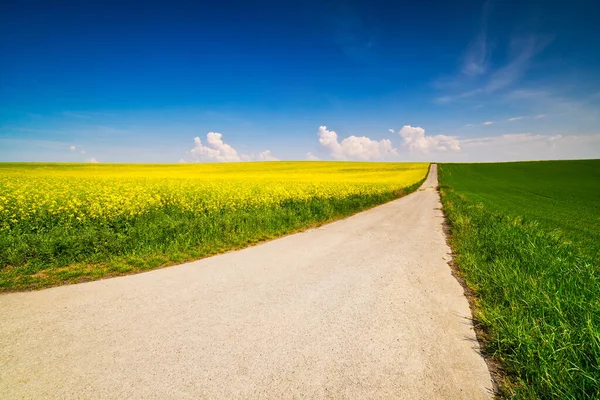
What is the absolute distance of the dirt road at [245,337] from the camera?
2.88 m

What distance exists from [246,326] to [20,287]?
4.60 metres

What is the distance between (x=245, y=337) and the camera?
3684 mm

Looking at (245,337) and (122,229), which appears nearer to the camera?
(245,337)

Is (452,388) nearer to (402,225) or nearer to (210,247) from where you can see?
(210,247)

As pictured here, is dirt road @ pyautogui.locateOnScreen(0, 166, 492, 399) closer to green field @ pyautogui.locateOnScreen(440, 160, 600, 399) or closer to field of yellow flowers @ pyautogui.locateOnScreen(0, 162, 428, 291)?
green field @ pyautogui.locateOnScreen(440, 160, 600, 399)

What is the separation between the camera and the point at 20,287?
516cm

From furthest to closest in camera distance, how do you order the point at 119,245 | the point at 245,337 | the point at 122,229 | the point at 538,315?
the point at 122,229, the point at 119,245, the point at 538,315, the point at 245,337

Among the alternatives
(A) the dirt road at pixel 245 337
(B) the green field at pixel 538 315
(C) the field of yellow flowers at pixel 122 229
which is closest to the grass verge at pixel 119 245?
(C) the field of yellow flowers at pixel 122 229

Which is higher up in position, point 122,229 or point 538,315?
point 122,229

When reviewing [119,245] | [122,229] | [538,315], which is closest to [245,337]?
[538,315]

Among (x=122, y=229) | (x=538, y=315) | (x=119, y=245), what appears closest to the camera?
(x=538, y=315)

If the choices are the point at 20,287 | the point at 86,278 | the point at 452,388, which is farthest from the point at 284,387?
the point at 20,287

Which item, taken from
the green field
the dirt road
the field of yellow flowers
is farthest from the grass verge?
the green field

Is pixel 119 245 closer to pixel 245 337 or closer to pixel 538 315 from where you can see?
pixel 245 337
